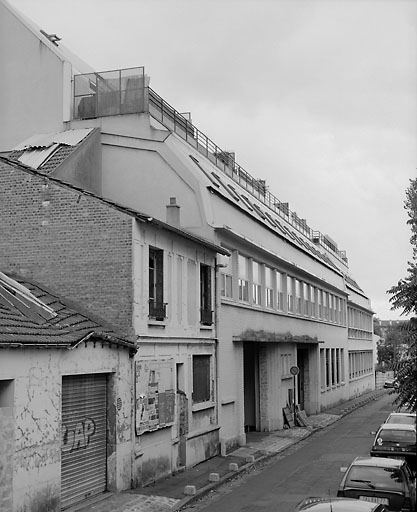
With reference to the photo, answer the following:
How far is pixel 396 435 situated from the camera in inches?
858

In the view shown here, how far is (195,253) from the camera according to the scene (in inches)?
867

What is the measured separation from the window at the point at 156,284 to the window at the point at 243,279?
8.30 meters

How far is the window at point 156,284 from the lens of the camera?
19.0m

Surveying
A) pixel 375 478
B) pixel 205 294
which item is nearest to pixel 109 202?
pixel 205 294

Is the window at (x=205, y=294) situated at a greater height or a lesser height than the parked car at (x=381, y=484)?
greater

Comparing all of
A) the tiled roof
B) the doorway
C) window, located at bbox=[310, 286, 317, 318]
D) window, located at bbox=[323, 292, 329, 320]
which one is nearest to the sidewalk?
the doorway

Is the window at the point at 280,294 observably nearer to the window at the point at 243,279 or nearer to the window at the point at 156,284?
the window at the point at 243,279

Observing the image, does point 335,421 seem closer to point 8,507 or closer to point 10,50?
point 10,50

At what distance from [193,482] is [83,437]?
4307mm

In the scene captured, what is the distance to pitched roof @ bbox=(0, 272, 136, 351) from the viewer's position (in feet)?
44.7

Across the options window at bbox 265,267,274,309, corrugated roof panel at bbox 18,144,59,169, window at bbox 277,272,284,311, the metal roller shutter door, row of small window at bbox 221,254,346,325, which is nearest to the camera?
the metal roller shutter door

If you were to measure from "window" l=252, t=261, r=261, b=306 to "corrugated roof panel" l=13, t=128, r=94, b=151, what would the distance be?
8565 mm

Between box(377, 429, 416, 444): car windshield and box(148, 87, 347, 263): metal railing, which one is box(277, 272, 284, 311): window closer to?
box(148, 87, 347, 263): metal railing

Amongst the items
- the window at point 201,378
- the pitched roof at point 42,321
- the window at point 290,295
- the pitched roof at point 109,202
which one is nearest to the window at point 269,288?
the window at point 290,295
